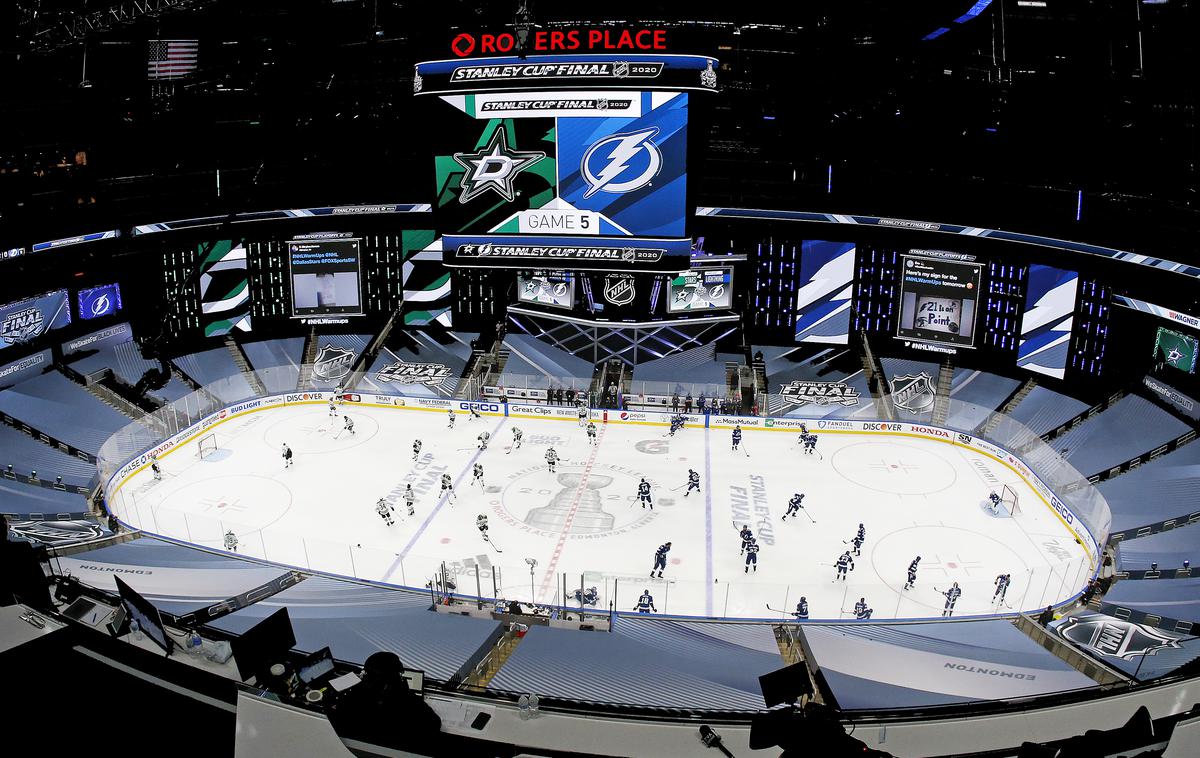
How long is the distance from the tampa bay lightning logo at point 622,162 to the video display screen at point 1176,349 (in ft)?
53.0

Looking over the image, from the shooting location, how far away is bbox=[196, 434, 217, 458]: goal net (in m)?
26.0

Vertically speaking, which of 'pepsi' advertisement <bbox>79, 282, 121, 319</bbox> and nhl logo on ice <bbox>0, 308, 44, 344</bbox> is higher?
'pepsi' advertisement <bbox>79, 282, 121, 319</bbox>

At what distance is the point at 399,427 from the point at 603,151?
1259cm

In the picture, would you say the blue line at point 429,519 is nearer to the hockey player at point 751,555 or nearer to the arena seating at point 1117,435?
the hockey player at point 751,555

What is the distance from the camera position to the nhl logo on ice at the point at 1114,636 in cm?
1423

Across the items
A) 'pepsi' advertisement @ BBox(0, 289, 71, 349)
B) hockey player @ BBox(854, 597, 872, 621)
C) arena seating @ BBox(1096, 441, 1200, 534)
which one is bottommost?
hockey player @ BBox(854, 597, 872, 621)

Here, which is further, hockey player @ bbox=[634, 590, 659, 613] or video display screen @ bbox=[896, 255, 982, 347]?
video display screen @ bbox=[896, 255, 982, 347]

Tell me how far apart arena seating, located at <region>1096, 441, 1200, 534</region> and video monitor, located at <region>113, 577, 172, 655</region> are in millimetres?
22060

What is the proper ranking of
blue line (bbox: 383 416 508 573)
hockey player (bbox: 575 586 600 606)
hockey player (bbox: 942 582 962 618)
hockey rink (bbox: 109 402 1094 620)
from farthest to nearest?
blue line (bbox: 383 416 508 573), hockey rink (bbox: 109 402 1094 620), hockey player (bbox: 942 582 962 618), hockey player (bbox: 575 586 600 606)

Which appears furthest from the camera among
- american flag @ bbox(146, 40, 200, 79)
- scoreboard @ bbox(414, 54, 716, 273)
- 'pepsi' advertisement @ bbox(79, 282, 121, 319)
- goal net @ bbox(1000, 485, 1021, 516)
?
'pepsi' advertisement @ bbox(79, 282, 121, 319)

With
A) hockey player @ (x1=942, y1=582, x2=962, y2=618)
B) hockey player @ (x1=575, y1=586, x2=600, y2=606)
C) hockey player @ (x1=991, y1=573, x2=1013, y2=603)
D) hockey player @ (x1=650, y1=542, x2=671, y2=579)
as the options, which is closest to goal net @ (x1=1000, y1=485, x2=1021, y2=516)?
hockey player @ (x1=991, y1=573, x2=1013, y2=603)

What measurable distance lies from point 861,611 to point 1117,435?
1300cm

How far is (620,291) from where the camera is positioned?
3200 cm

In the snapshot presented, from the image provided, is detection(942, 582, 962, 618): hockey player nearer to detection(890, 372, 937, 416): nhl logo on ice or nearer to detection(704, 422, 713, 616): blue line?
detection(704, 422, 713, 616): blue line
